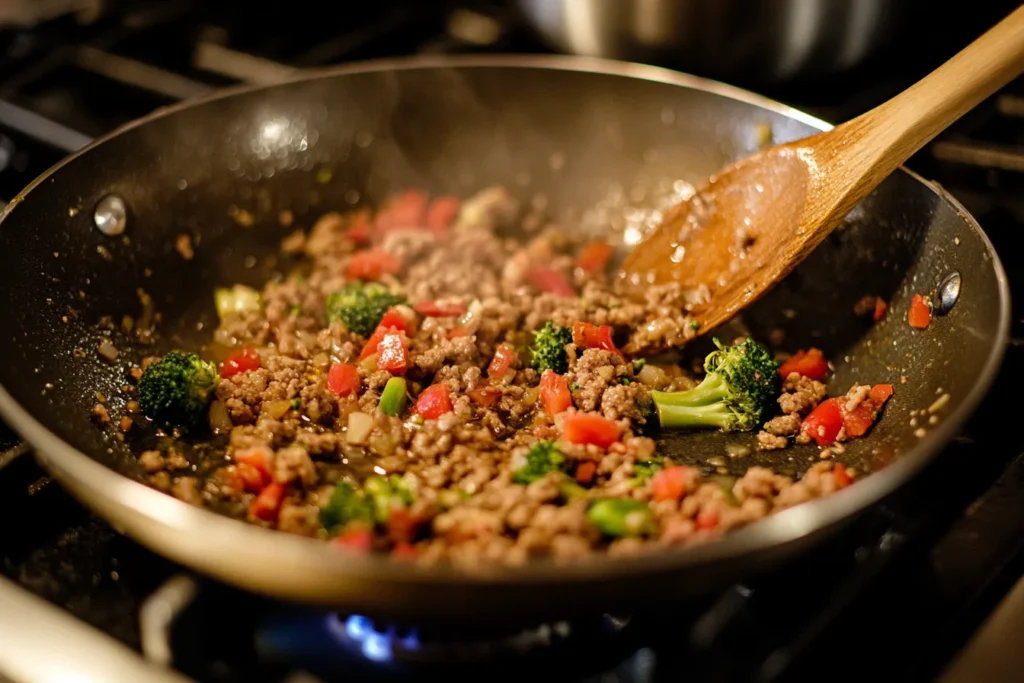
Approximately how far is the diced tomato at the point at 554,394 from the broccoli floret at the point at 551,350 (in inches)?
1.7

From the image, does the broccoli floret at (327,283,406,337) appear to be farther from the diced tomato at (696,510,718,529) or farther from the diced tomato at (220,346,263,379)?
the diced tomato at (696,510,718,529)

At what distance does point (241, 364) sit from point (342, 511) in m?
0.69

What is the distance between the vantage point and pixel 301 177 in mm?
2260

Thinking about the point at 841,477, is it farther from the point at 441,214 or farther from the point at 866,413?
the point at 441,214

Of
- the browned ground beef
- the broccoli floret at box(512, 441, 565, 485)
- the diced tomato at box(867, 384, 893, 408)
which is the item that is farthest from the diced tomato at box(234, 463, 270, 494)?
the diced tomato at box(867, 384, 893, 408)

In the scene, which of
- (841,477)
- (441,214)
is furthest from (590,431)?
(441,214)

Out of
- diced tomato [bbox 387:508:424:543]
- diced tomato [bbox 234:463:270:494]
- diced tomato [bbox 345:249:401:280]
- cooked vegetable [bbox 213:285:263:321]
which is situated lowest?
diced tomato [bbox 387:508:424:543]

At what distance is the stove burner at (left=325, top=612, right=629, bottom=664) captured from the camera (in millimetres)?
1325

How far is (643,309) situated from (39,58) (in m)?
2.03

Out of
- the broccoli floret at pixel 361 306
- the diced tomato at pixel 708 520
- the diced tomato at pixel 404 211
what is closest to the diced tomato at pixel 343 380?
the broccoli floret at pixel 361 306

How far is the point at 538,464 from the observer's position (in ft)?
5.09

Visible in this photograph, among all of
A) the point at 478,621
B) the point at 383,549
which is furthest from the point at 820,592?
the point at 383,549

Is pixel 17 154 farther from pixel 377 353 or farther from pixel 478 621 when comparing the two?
pixel 478 621

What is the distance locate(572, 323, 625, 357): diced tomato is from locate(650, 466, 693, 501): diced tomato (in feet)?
1.46
